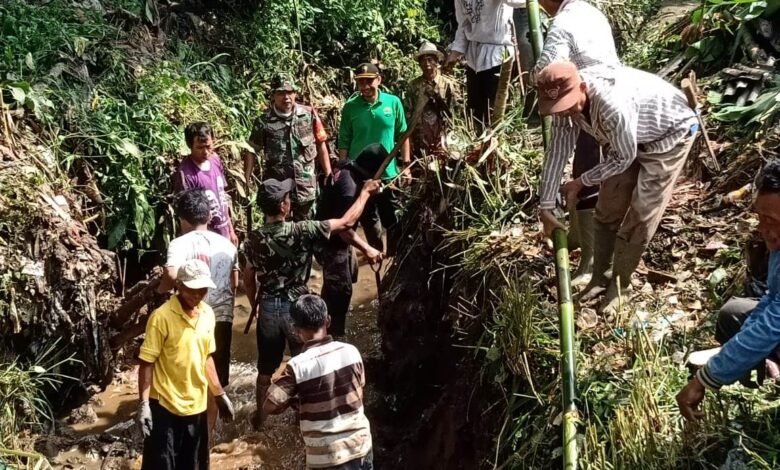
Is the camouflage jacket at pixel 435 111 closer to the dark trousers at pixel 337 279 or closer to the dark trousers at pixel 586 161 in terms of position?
the dark trousers at pixel 337 279

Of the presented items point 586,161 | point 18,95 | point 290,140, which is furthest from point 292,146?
point 586,161

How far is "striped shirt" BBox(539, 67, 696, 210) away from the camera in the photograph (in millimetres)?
3809

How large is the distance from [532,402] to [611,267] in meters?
0.98

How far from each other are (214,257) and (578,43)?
101 inches

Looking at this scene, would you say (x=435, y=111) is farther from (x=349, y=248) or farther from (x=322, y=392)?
(x=322, y=392)

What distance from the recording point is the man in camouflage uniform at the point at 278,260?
16.7 ft

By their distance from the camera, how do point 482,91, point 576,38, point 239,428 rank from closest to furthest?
point 576,38 → point 239,428 → point 482,91

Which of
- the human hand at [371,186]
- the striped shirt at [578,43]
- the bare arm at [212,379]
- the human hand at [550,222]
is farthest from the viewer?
the human hand at [371,186]

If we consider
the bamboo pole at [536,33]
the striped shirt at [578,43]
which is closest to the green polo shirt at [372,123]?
the bamboo pole at [536,33]

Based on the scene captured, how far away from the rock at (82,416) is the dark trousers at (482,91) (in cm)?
382

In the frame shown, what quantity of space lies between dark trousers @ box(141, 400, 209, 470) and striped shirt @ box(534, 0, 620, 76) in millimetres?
2720

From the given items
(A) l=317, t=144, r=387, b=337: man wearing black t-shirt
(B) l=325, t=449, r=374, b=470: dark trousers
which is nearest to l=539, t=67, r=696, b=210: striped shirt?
(B) l=325, t=449, r=374, b=470: dark trousers

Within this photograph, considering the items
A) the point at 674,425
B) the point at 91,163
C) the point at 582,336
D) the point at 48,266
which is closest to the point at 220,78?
the point at 91,163

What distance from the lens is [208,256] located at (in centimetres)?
498
